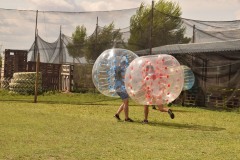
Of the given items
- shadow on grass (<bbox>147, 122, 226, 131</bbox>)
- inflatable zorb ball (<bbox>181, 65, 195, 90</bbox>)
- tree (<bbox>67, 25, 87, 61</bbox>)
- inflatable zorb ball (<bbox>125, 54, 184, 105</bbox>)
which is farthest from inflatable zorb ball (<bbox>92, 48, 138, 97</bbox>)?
tree (<bbox>67, 25, 87, 61</bbox>)

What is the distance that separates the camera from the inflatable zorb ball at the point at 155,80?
9984mm

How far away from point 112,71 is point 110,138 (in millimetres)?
3305

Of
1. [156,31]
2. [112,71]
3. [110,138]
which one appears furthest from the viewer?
[156,31]

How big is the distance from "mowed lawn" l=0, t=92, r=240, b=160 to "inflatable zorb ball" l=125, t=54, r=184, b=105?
2.30 ft

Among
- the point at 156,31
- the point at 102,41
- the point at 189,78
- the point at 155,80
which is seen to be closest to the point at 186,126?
the point at 155,80

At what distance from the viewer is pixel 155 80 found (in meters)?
9.99

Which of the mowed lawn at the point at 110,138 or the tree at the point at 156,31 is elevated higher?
the tree at the point at 156,31

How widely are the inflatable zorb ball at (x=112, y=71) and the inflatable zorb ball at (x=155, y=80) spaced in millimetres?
807

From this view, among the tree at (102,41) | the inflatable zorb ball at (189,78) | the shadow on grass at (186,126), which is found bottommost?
the shadow on grass at (186,126)

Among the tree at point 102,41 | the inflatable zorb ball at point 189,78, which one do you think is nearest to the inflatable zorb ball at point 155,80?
the inflatable zorb ball at point 189,78

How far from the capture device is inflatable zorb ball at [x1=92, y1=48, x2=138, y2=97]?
433 inches

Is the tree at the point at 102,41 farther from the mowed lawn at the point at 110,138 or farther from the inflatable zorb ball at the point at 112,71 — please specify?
the mowed lawn at the point at 110,138

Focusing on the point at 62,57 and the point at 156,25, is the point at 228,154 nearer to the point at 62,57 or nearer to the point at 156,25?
the point at 156,25

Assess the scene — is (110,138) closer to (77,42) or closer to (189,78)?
(189,78)
